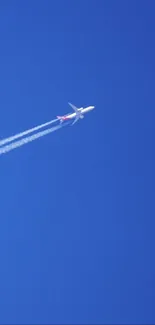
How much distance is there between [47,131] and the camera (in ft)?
92.8

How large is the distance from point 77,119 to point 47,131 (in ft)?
8.96

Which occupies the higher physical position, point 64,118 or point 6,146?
point 64,118

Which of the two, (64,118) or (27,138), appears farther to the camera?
(64,118)

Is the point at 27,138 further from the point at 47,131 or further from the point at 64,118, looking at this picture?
the point at 64,118

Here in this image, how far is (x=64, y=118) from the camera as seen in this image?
1184 inches

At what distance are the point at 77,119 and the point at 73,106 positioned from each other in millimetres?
1302

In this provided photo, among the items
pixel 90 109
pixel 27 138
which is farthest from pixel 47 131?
pixel 90 109

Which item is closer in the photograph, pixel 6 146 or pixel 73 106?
pixel 6 146

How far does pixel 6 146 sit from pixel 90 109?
246 inches

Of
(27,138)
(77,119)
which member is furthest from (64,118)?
(27,138)

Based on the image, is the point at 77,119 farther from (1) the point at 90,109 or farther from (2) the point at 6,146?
(2) the point at 6,146

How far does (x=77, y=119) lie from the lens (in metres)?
30.0

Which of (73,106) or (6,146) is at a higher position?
(73,106)

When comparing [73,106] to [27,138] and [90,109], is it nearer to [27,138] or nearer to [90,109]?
[90,109]
